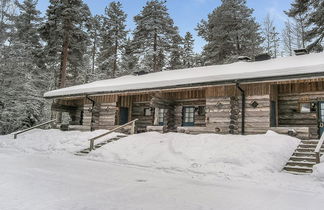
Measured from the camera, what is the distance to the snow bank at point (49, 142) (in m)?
14.0

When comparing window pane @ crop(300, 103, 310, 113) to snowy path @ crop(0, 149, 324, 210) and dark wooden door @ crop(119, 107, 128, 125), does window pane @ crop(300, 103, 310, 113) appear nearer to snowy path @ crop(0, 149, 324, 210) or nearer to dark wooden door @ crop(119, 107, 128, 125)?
snowy path @ crop(0, 149, 324, 210)

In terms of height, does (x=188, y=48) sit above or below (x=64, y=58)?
above

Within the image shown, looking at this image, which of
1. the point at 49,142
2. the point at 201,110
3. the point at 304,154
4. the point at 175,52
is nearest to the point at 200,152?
the point at 304,154

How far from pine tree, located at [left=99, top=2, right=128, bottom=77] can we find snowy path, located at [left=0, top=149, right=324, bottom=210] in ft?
83.0

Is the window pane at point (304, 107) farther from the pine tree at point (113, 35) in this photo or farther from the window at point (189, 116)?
the pine tree at point (113, 35)

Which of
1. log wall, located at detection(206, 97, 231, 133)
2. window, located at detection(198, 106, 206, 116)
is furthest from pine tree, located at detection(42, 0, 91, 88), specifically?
log wall, located at detection(206, 97, 231, 133)

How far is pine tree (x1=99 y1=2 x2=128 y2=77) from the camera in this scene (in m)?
32.2

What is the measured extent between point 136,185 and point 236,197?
250 cm

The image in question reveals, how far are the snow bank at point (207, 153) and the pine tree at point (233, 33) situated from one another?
53.1 ft

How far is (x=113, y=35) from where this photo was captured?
106 ft

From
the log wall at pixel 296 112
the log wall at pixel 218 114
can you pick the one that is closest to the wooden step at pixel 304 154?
the log wall at pixel 296 112

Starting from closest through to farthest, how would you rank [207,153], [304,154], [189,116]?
[304,154], [207,153], [189,116]

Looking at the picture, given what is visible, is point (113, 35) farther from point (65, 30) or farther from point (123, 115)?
point (123, 115)

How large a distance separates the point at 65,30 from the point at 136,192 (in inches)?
896
